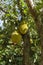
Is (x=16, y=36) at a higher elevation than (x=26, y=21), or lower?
lower

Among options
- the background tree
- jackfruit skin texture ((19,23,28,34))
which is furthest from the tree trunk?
jackfruit skin texture ((19,23,28,34))

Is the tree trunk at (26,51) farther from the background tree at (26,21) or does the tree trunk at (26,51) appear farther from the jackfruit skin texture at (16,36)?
the jackfruit skin texture at (16,36)

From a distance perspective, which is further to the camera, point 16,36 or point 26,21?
point 26,21

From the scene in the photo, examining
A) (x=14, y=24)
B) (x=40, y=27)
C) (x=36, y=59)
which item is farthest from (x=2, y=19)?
(x=40, y=27)

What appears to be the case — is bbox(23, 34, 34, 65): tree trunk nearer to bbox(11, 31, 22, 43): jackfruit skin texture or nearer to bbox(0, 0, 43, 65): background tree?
bbox(0, 0, 43, 65): background tree

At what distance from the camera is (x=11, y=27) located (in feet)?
11.8

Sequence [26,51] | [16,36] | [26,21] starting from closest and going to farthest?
[26,51], [16,36], [26,21]

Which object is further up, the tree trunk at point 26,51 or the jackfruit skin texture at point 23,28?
the jackfruit skin texture at point 23,28

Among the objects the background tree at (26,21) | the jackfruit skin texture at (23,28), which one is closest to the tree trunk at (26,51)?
the background tree at (26,21)

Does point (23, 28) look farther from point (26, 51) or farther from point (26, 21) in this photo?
point (26, 51)

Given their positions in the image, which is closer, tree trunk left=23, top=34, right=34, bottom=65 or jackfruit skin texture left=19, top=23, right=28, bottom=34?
tree trunk left=23, top=34, right=34, bottom=65

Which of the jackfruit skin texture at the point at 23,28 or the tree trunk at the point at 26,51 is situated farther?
the jackfruit skin texture at the point at 23,28

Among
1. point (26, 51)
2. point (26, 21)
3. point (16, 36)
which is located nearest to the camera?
point (26, 51)

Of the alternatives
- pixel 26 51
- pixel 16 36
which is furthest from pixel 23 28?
pixel 26 51
